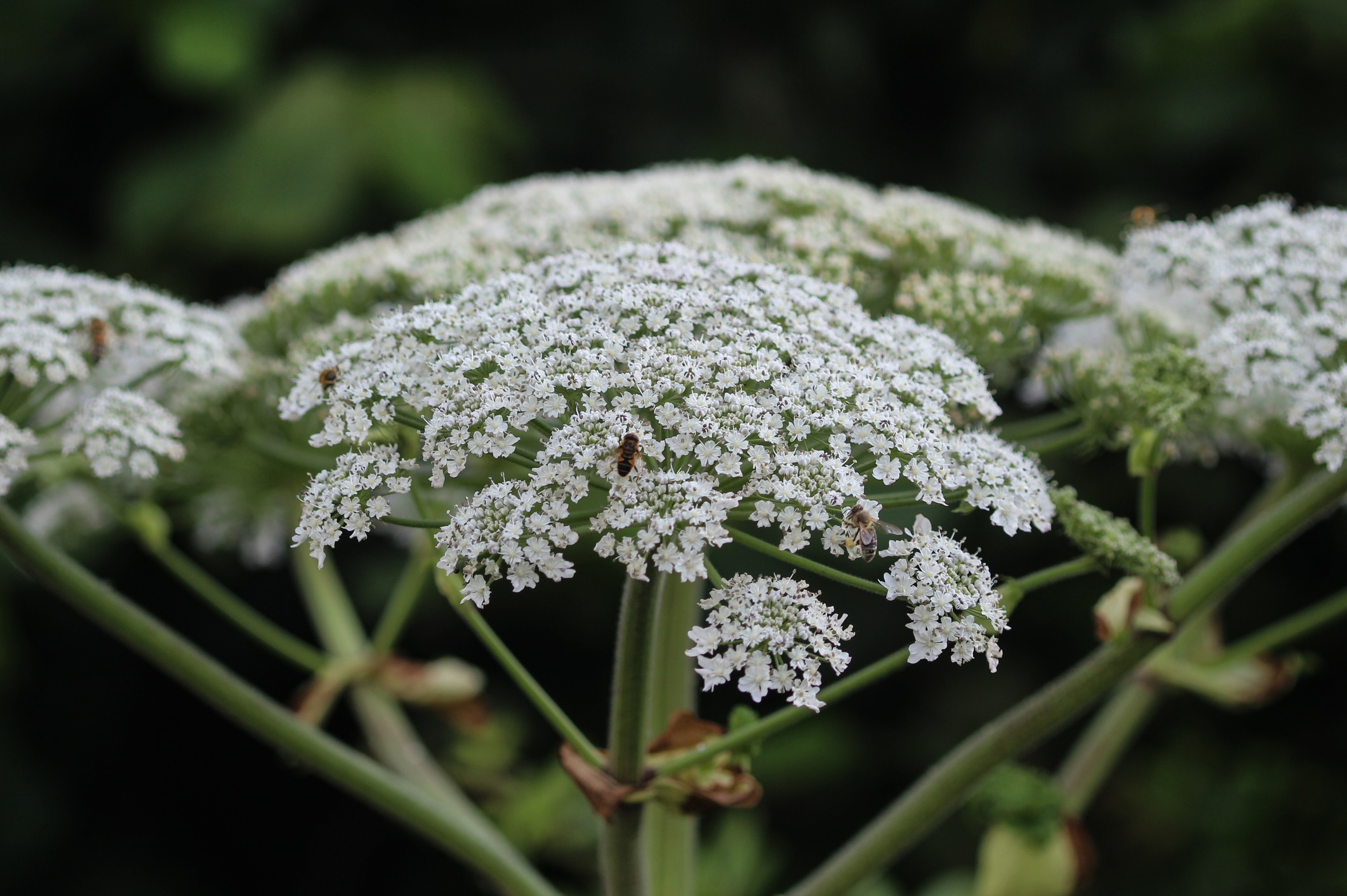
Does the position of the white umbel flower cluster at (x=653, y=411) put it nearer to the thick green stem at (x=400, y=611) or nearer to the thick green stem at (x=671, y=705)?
the thick green stem at (x=671, y=705)

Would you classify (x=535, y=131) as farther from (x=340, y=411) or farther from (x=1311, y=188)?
(x=340, y=411)

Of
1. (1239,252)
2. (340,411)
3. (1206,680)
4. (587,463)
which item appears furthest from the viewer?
(1206,680)

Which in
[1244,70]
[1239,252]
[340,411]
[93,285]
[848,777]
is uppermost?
[1244,70]

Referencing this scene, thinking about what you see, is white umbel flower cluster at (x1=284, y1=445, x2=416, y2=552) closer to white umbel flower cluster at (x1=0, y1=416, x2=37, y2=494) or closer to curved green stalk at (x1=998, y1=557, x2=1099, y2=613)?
white umbel flower cluster at (x1=0, y1=416, x2=37, y2=494)

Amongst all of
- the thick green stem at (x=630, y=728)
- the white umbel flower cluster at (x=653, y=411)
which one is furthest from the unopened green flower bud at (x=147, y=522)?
the thick green stem at (x=630, y=728)

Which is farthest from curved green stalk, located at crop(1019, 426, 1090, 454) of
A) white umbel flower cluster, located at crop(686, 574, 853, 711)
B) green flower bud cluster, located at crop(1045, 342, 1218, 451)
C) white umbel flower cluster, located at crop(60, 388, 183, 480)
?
white umbel flower cluster, located at crop(60, 388, 183, 480)

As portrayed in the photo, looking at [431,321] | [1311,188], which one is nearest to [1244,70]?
[1311,188]
